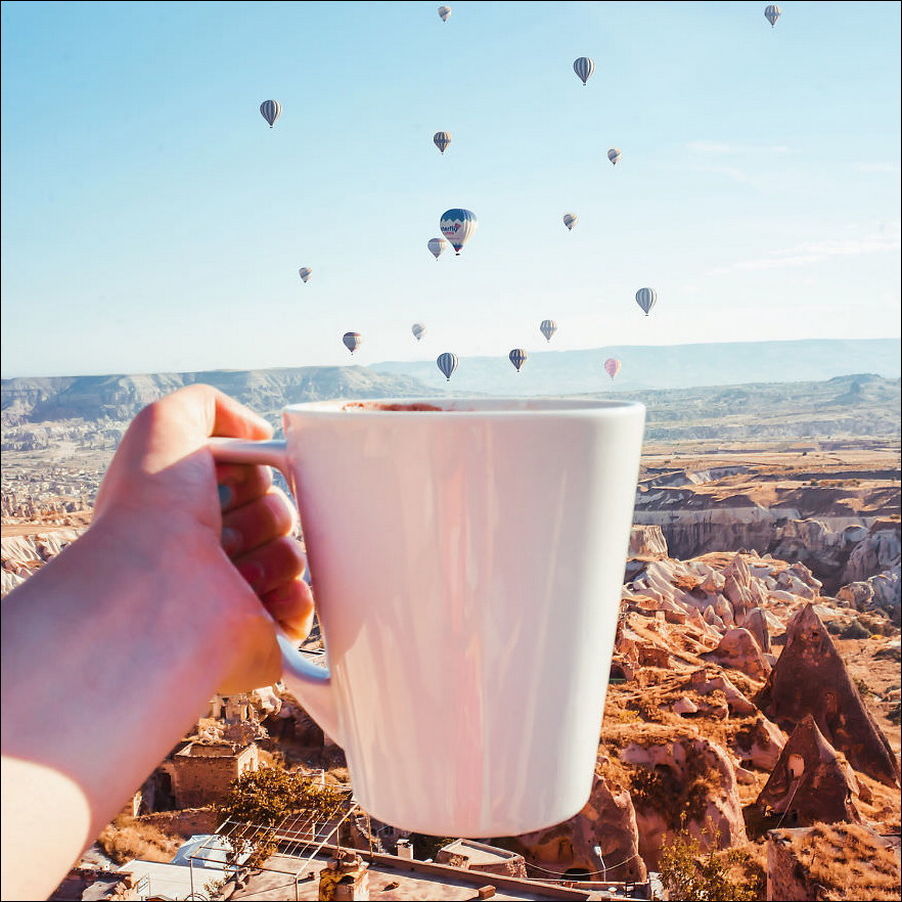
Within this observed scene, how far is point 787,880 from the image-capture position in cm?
525

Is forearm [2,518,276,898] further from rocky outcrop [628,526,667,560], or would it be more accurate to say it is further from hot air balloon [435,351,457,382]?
hot air balloon [435,351,457,382]

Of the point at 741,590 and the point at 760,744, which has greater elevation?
the point at 741,590

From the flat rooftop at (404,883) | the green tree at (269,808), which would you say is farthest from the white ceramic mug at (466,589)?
the green tree at (269,808)

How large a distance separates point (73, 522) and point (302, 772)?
1415cm

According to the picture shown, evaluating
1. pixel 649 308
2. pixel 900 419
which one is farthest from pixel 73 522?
pixel 900 419

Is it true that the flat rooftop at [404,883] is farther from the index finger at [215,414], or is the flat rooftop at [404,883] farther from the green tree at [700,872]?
the index finger at [215,414]

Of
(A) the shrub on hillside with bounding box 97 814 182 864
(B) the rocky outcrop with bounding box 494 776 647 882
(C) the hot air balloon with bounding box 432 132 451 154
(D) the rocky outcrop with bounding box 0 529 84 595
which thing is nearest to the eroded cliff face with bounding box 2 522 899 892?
(B) the rocky outcrop with bounding box 494 776 647 882

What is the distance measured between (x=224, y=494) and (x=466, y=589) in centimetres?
11

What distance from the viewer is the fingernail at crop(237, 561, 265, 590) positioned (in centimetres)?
34

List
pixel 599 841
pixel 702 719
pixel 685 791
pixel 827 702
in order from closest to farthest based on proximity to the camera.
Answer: pixel 599 841 → pixel 685 791 → pixel 702 719 → pixel 827 702

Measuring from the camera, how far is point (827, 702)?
311 inches

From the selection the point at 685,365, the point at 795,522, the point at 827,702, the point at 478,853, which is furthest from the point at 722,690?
the point at 685,365

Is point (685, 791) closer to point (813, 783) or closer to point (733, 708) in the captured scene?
point (813, 783)

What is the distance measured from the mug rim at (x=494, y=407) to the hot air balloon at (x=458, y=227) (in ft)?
31.7
